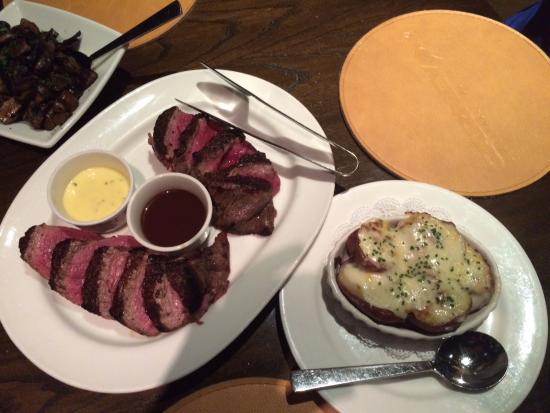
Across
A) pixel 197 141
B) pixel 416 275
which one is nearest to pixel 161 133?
pixel 197 141

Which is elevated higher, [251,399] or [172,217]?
[172,217]

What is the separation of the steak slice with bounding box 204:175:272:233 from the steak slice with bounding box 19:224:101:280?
76 cm

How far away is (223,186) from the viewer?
1.98m

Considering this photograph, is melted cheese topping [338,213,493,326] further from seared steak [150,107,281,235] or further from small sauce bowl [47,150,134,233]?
small sauce bowl [47,150,134,233]

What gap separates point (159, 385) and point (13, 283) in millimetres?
887

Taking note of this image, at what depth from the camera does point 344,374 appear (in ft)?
5.18

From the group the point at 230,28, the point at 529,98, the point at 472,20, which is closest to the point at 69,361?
the point at 230,28

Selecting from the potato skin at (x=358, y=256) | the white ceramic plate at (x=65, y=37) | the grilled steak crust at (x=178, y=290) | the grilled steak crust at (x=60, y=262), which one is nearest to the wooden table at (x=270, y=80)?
the white ceramic plate at (x=65, y=37)

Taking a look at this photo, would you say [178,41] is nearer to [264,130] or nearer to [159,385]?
[264,130]

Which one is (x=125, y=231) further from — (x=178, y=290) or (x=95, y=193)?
(x=178, y=290)

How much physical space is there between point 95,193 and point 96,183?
0.06 metres

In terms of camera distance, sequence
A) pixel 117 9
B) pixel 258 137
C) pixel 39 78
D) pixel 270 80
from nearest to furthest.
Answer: pixel 258 137 → pixel 39 78 → pixel 270 80 → pixel 117 9

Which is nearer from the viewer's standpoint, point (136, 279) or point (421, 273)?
point (421, 273)

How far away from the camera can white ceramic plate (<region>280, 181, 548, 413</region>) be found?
5.23 feet
